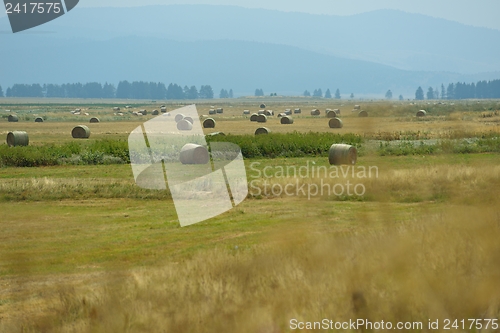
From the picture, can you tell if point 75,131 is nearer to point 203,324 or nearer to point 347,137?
point 347,137

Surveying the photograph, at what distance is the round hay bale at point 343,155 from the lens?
27906 millimetres

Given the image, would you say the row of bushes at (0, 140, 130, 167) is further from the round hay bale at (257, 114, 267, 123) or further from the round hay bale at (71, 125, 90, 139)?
the round hay bale at (257, 114, 267, 123)

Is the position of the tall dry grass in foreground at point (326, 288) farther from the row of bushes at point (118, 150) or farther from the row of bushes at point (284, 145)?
the row of bushes at point (284, 145)

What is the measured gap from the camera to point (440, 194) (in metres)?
9.27

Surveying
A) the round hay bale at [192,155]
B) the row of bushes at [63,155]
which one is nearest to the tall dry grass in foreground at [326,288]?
the round hay bale at [192,155]

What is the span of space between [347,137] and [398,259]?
3308cm

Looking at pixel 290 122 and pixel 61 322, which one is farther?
pixel 290 122

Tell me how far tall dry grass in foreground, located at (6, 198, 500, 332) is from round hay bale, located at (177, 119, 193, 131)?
44472 millimetres

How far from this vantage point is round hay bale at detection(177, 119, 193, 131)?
5307 centimetres

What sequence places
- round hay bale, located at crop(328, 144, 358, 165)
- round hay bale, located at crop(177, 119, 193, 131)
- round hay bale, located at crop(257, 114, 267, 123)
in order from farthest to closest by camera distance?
round hay bale, located at crop(257, 114, 267, 123) < round hay bale, located at crop(177, 119, 193, 131) < round hay bale, located at crop(328, 144, 358, 165)

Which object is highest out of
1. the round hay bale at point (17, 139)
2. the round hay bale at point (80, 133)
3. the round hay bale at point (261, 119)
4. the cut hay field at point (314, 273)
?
the cut hay field at point (314, 273)

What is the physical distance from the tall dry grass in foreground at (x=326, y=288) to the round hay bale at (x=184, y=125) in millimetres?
44472

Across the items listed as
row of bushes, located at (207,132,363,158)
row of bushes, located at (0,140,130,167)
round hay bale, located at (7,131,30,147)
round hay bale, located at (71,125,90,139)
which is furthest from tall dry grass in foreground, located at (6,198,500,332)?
round hay bale, located at (71,125,90,139)

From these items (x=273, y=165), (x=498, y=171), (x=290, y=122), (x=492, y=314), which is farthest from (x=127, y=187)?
(x=290, y=122)
